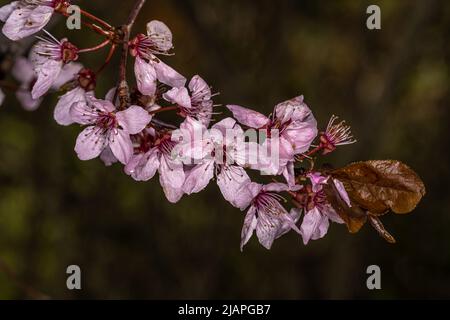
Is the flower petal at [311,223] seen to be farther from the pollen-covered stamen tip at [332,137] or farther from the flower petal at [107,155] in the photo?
the flower petal at [107,155]

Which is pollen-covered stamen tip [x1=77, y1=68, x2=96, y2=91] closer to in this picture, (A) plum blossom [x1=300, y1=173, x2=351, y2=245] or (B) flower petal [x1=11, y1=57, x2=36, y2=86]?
(A) plum blossom [x1=300, y1=173, x2=351, y2=245]

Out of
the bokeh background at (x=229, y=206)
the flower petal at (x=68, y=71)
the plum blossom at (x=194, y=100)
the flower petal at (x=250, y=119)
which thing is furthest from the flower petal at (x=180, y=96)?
the bokeh background at (x=229, y=206)

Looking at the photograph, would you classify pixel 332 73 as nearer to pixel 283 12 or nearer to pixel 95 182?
pixel 283 12

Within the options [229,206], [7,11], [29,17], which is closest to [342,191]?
[29,17]

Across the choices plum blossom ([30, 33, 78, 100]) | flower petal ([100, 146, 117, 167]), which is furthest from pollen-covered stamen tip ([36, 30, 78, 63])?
flower petal ([100, 146, 117, 167])

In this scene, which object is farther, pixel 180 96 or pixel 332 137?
pixel 332 137

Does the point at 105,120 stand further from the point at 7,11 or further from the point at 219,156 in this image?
the point at 7,11
